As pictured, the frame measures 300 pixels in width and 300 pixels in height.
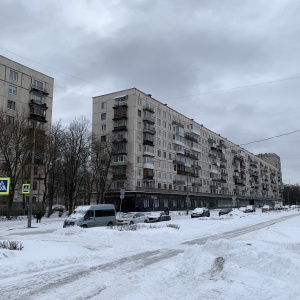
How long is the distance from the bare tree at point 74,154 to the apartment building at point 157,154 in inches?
499

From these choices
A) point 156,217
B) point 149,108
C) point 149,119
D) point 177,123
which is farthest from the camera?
point 177,123

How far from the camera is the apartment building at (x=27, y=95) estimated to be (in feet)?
192

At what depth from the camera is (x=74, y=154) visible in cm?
4950

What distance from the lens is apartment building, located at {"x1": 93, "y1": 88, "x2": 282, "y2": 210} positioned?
69.1 metres

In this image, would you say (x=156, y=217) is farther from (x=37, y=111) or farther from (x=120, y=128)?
(x=120, y=128)

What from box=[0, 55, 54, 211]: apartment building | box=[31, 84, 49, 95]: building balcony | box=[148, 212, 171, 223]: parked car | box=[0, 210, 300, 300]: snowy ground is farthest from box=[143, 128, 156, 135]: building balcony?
box=[0, 210, 300, 300]: snowy ground

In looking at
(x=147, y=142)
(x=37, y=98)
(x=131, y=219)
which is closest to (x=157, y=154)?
(x=147, y=142)

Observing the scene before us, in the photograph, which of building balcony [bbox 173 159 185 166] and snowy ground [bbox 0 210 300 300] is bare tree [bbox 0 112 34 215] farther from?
building balcony [bbox 173 159 185 166]

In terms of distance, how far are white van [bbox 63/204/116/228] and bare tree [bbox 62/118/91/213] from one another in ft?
65.2

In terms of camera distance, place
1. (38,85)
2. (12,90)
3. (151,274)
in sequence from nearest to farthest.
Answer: (151,274) → (12,90) → (38,85)

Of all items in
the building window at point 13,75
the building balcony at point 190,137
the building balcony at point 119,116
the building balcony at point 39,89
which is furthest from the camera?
the building balcony at point 190,137

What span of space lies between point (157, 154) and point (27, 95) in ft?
97.2

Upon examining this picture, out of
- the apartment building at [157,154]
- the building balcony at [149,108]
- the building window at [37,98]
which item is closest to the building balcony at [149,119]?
the apartment building at [157,154]

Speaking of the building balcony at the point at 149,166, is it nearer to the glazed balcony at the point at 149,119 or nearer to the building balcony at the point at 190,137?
the glazed balcony at the point at 149,119
